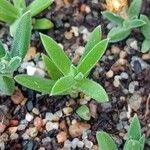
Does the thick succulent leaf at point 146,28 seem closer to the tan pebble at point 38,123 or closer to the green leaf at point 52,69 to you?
the green leaf at point 52,69

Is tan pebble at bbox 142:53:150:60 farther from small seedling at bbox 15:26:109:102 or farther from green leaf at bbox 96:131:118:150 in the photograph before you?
green leaf at bbox 96:131:118:150

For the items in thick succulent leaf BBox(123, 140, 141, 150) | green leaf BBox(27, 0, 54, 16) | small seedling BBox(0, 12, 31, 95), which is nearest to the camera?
thick succulent leaf BBox(123, 140, 141, 150)

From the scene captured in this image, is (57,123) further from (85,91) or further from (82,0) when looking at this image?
(82,0)

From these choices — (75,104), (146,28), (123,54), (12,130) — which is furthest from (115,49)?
(12,130)

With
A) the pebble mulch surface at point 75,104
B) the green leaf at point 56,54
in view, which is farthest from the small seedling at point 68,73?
the pebble mulch surface at point 75,104

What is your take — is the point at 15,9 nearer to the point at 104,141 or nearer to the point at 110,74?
the point at 110,74

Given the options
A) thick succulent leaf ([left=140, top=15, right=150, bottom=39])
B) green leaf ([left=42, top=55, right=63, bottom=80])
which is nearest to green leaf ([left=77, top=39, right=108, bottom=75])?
green leaf ([left=42, top=55, right=63, bottom=80])

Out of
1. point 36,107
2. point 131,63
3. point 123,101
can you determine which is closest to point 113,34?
point 131,63
